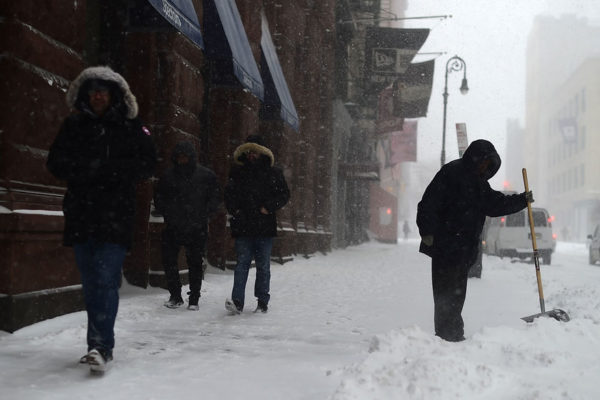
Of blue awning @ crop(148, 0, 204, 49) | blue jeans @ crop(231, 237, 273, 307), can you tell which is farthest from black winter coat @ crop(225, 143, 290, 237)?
blue awning @ crop(148, 0, 204, 49)

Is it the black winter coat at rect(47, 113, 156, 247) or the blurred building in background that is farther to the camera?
the blurred building in background

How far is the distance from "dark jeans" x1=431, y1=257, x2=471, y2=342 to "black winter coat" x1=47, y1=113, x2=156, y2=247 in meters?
2.68

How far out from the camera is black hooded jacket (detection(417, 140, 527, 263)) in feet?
19.3

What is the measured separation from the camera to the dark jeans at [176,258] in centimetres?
806

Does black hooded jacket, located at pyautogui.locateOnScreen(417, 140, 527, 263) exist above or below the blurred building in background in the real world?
below

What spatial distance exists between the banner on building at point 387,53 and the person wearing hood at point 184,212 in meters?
20.6

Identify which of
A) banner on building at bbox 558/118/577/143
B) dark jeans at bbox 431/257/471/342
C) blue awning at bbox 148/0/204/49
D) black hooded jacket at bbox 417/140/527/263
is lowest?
dark jeans at bbox 431/257/471/342

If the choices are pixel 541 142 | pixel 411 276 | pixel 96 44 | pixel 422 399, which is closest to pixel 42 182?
pixel 96 44

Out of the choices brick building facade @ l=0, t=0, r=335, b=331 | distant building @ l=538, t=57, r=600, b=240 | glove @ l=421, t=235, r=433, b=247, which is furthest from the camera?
distant building @ l=538, t=57, r=600, b=240

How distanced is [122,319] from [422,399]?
4.01 m

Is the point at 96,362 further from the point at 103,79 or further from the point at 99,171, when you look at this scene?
the point at 103,79

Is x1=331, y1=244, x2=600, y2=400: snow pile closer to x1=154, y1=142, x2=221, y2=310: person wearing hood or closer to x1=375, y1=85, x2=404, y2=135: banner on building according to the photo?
x1=154, y1=142, x2=221, y2=310: person wearing hood

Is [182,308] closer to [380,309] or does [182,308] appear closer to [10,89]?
[380,309]

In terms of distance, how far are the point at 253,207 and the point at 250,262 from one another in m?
0.66
